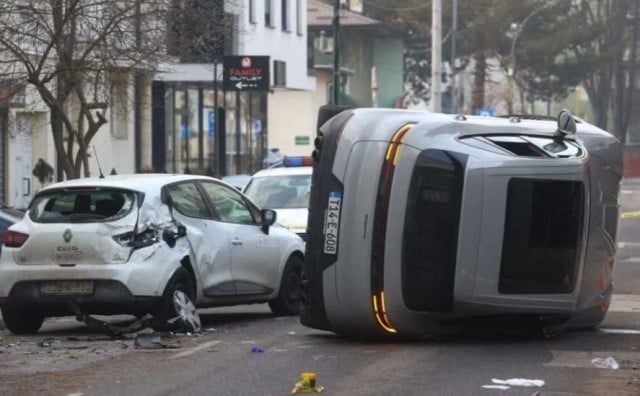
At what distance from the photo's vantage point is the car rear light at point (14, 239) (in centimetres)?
1399

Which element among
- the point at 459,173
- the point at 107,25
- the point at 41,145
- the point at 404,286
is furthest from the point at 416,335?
the point at 41,145

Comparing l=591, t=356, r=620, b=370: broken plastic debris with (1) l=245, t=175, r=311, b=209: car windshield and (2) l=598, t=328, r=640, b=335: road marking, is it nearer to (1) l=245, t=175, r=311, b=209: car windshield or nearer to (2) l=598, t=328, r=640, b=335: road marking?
(2) l=598, t=328, r=640, b=335: road marking

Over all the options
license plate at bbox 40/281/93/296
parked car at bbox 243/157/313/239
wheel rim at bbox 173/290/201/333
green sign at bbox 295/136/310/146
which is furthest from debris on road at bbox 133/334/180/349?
green sign at bbox 295/136/310/146

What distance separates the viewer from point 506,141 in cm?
1266

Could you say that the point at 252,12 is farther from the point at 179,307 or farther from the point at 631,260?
the point at 179,307

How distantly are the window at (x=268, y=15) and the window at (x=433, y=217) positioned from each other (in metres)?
41.9

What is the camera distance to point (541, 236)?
41.0ft

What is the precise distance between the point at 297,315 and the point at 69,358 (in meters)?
4.27

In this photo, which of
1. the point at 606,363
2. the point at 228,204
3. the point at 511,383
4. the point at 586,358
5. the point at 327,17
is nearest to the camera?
the point at 511,383

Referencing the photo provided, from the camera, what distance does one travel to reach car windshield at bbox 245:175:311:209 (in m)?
21.3

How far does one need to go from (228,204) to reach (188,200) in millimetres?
898

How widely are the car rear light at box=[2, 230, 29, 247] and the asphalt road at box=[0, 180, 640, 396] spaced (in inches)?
36.2

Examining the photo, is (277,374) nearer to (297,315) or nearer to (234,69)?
(297,315)

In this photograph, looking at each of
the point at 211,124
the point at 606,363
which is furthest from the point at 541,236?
the point at 211,124
